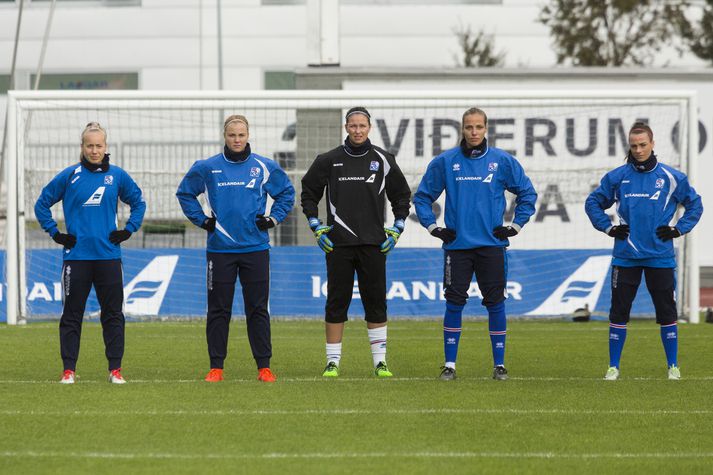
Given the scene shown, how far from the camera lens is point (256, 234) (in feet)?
34.8

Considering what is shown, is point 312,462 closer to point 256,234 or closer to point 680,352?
point 256,234

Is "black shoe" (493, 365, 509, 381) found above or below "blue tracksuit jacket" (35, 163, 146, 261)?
below

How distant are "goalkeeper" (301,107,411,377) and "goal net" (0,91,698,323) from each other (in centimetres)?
684

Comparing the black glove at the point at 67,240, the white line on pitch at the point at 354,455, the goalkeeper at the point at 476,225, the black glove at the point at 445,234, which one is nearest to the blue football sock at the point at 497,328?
the goalkeeper at the point at 476,225

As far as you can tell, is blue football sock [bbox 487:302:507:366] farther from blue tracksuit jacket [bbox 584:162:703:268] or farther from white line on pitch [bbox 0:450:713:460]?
white line on pitch [bbox 0:450:713:460]

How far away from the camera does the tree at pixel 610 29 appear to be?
3766 cm

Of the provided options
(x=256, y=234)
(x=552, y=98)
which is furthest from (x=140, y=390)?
(x=552, y=98)

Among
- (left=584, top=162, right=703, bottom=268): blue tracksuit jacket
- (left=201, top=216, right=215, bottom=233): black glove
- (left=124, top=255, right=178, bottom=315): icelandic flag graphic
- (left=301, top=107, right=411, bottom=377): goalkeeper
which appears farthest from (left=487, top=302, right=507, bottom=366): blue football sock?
(left=124, top=255, right=178, bottom=315): icelandic flag graphic

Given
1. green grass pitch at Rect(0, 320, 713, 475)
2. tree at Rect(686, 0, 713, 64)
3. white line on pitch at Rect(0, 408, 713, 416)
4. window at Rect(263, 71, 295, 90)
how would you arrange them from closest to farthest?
1. green grass pitch at Rect(0, 320, 713, 475)
2. white line on pitch at Rect(0, 408, 713, 416)
3. tree at Rect(686, 0, 713, 64)
4. window at Rect(263, 71, 295, 90)

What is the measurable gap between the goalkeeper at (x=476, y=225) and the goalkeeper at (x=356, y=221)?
0.35 meters

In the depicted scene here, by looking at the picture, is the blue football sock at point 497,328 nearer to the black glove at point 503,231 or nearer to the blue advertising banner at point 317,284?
the black glove at point 503,231

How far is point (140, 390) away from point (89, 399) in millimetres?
601

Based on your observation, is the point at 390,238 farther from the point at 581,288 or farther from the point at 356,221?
the point at 581,288

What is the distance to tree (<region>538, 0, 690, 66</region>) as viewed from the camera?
37656 millimetres
